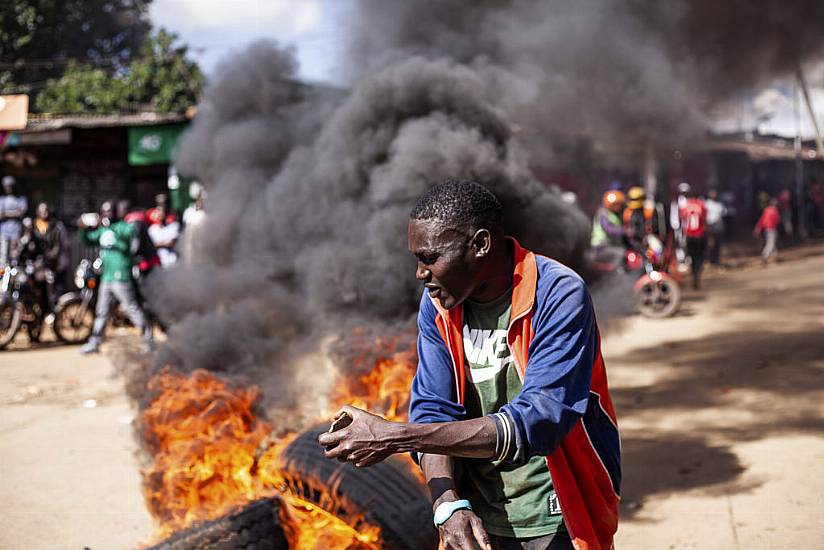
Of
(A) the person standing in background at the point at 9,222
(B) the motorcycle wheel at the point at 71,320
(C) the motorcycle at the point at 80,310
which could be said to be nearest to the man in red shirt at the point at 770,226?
(C) the motorcycle at the point at 80,310

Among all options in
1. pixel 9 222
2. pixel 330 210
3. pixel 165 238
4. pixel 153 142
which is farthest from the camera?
pixel 153 142

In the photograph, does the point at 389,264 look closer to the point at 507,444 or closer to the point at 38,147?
the point at 507,444

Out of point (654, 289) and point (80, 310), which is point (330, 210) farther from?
point (654, 289)

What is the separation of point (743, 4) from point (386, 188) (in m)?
5.84

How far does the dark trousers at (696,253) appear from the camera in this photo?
13.4 m

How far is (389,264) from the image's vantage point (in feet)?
22.1

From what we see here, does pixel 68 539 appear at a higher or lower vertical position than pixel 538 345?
lower

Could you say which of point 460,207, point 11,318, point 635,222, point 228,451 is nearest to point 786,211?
point 635,222

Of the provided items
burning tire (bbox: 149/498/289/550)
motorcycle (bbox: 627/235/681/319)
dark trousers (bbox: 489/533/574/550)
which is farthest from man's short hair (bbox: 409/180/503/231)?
motorcycle (bbox: 627/235/681/319)

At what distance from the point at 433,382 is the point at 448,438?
0.31 meters

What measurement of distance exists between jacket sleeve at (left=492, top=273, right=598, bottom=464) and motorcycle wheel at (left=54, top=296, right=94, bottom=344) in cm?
993

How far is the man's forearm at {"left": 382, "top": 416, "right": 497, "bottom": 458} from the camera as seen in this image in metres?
1.74

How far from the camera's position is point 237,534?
3330 mm

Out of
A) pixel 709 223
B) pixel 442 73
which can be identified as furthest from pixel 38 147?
pixel 709 223
